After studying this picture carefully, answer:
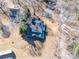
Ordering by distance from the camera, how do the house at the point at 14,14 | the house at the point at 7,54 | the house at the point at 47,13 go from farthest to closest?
1. the house at the point at 47,13
2. the house at the point at 14,14
3. the house at the point at 7,54

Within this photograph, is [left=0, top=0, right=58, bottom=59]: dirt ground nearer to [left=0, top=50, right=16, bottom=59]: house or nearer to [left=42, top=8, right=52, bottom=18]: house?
[left=0, top=50, right=16, bottom=59]: house

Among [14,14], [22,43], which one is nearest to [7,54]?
[22,43]

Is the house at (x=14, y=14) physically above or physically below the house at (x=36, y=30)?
above

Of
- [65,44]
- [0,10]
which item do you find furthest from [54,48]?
[0,10]

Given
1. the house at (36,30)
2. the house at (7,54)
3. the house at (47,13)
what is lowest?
the house at (7,54)

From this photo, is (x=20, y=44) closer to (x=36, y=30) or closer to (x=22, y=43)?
(x=22, y=43)

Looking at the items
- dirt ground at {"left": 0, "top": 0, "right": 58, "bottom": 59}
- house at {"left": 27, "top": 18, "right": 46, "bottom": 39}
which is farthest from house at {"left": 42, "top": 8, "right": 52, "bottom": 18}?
house at {"left": 27, "top": 18, "right": 46, "bottom": 39}

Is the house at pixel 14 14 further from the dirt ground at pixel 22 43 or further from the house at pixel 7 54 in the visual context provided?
the house at pixel 7 54

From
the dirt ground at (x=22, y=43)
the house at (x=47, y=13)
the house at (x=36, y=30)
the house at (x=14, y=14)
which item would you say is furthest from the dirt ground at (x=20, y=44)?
the house at (x=47, y=13)

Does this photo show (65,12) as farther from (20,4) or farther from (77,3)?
(20,4)
